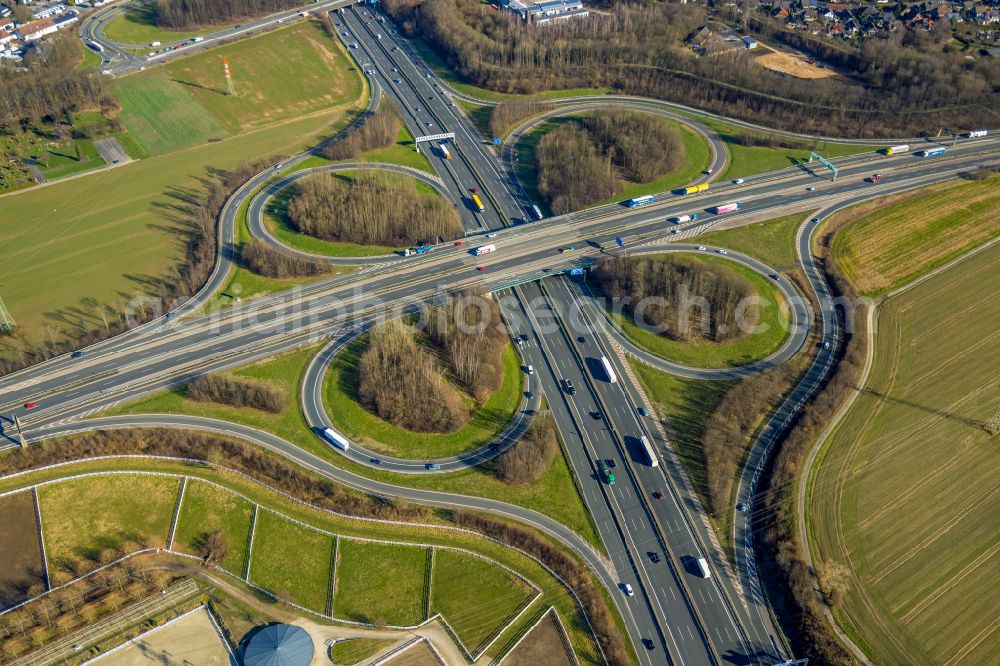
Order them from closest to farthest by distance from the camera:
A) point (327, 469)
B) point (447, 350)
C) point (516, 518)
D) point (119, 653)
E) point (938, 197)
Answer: point (119, 653) < point (516, 518) < point (327, 469) < point (447, 350) < point (938, 197)

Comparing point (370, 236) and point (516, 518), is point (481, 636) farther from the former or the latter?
point (370, 236)

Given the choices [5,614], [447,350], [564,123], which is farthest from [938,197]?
[5,614]

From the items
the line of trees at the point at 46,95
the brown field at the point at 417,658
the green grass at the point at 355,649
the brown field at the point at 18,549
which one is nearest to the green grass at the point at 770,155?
the brown field at the point at 417,658

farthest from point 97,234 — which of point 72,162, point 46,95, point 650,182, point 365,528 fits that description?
point 650,182

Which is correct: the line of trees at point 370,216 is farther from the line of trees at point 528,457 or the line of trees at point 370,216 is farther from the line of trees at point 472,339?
the line of trees at point 528,457

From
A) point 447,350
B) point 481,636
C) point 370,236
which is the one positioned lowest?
point 481,636

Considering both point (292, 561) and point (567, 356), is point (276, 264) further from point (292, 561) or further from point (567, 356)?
point (292, 561)

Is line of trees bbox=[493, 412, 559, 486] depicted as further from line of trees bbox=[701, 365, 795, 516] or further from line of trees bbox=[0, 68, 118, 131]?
line of trees bbox=[0, 68, 118, 131]
